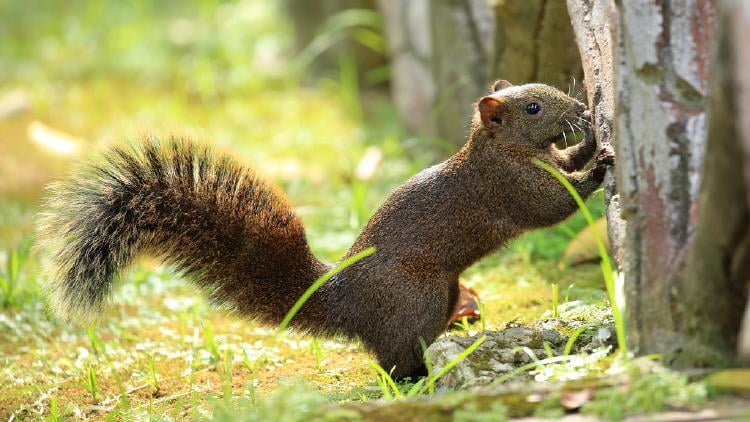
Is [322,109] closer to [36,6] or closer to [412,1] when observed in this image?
[412,1]

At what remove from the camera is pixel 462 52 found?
616 centimetres

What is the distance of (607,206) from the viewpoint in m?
3.36

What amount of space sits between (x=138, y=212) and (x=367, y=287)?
0.98 metres

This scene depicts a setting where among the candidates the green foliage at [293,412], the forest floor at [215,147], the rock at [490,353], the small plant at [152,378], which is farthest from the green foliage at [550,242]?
the green foliage at [293,412]

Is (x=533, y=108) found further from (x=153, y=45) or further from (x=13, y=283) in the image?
(x=153, y=45)

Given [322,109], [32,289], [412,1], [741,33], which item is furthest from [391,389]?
[322,109]

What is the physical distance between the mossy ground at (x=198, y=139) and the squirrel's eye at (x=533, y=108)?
752mm

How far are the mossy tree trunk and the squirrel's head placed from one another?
1.11 metres

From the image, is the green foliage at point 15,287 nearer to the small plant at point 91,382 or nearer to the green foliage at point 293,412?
the small plant at point 91,382

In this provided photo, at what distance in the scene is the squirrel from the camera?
350 centimetres

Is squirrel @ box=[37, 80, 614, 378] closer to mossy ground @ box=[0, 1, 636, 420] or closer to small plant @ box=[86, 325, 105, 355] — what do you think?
mossy ground @ box=[0, 1, 636, 420]

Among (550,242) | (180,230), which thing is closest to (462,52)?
(550,242)

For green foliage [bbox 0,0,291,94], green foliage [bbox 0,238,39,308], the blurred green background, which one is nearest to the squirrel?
green foliage [bbox 0,238,39,308]

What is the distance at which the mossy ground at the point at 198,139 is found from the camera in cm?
388
